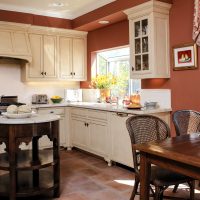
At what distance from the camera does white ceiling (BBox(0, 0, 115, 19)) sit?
459 cm

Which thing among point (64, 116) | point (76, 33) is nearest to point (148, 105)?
point (64, 116)

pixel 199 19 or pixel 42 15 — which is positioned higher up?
pixel 42 15

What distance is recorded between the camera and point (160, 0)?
361 centimetres

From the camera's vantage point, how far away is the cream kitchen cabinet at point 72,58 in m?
5.28

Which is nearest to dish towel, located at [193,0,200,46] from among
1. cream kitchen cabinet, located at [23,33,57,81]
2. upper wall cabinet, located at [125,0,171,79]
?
upper wall cabinet, located at [125,0,171,79]

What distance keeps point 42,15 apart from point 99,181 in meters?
3.30

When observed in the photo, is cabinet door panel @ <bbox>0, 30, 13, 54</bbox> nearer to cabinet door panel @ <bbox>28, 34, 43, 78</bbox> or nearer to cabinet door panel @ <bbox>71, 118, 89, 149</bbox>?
cabinet door panel @ <bbox>28, 34, 43, 78</bbox>

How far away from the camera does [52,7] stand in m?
4.90

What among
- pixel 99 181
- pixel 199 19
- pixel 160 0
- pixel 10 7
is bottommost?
pixel 99 181

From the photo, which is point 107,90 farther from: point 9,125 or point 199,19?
point 9,125

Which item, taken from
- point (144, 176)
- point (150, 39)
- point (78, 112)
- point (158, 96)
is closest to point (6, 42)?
point (78, 112)

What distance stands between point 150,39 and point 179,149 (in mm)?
2135

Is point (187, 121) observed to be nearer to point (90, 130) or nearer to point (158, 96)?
point (158, 96)

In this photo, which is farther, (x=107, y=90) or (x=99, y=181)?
(x=107, y=90)
